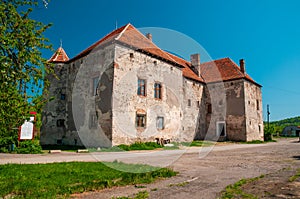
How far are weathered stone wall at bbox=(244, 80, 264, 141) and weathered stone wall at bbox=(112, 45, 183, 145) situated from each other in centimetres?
907

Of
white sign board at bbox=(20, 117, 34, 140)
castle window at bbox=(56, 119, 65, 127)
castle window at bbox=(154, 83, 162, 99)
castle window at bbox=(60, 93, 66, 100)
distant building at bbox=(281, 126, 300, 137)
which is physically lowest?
distant building at bbox=(281, 126, 300, 137)

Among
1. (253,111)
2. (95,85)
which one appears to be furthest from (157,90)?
(253,111)

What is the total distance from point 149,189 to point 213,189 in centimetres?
140

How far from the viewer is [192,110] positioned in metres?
25.4

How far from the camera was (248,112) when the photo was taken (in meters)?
26.1

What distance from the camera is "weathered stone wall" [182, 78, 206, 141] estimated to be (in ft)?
79.2

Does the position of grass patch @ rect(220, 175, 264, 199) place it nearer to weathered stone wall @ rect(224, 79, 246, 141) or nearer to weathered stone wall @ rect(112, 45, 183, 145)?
weathered stone wall @ rect(112, 45, 183, 145)

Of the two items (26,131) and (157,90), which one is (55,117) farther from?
(157,90)

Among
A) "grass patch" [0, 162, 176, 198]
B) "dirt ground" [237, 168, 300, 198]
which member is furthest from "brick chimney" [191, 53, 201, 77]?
"dirt ground" [237, 168, 300, 198]

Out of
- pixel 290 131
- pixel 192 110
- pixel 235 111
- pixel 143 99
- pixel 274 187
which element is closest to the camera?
pixel 274 187

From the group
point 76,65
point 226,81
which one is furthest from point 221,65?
point 76,65

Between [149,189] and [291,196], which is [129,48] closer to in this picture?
[149,189]

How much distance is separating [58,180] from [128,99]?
11.6m

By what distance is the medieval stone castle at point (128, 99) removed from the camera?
1648 cm
